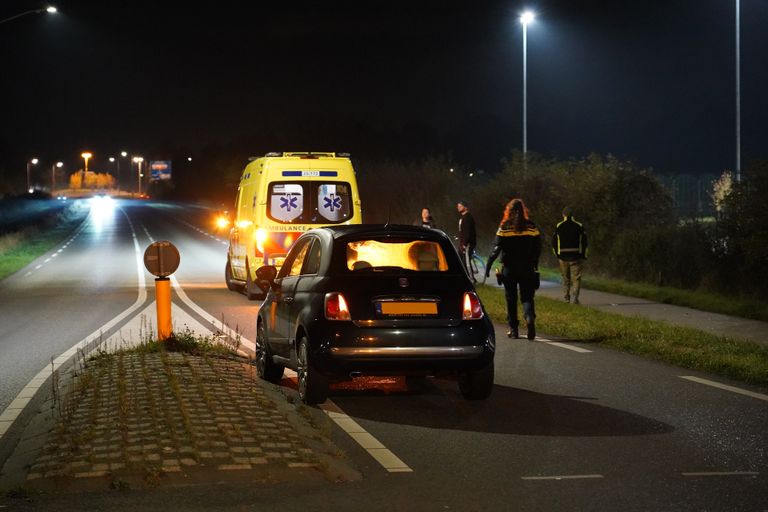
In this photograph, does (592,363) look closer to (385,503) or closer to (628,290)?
(385,503)

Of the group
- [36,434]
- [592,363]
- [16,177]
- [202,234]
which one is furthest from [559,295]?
[16,177]

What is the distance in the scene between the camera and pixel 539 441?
812cm

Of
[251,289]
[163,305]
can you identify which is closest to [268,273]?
[163,305]

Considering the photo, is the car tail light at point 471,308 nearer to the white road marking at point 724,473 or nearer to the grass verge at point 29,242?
the white road marking at point 724,473

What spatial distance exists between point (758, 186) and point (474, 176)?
2845 centimetres

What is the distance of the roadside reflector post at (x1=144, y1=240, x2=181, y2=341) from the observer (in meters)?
13.0

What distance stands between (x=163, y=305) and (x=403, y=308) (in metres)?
4.45

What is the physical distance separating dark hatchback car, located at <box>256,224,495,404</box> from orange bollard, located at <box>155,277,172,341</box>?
322 cm

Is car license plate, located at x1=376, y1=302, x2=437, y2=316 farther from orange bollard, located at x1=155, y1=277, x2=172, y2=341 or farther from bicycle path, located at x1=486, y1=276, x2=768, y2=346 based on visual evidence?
bicycle path, located at x1=486, y1=276, x2=768, y2=346

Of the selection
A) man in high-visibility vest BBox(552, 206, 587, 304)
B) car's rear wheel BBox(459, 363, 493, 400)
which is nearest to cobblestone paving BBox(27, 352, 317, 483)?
car's rear wheel BBox(459, 363, 493, 400)

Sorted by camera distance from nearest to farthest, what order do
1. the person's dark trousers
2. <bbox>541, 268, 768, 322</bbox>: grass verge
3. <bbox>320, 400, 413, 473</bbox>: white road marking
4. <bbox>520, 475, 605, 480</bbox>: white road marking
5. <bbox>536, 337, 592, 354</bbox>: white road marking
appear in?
<bbox>520, 475, 605, 480</bbox>: white road marking, <bbox>320, 400, 413, 473</bbox>: white road marking, <bbox>536, 337, 592, 354</bbox>: white road marking, the person's dark trousers, <bbox>541, 268, 768, 322</bbox>: grass verge

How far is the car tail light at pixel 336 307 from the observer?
9.52 metres

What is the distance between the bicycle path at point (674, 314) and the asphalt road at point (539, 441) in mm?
2619

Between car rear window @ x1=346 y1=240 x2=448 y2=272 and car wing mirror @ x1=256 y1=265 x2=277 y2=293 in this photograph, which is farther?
car wing mirror @ x1=256 y1=265 x2=277 y2=293
